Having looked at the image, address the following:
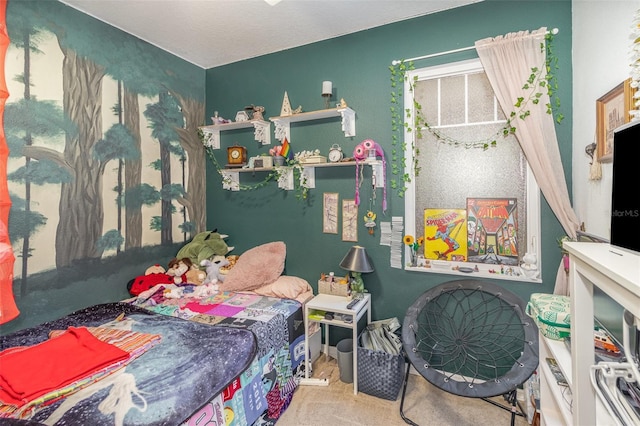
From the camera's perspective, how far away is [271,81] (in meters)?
3.07

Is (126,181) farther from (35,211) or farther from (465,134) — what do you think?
(465,134)

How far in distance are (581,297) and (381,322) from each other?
1.64 m

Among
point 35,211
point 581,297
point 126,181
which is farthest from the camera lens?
point 126,181

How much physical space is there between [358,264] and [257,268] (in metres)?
0.95

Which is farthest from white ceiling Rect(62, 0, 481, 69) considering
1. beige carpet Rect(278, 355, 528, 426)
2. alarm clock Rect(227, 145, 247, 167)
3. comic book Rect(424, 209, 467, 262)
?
beige carpet Rect(278, 355, 528, 426)

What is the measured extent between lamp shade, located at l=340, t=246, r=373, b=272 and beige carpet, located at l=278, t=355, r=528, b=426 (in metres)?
0.91

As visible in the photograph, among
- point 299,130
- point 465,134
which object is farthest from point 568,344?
point 299,130

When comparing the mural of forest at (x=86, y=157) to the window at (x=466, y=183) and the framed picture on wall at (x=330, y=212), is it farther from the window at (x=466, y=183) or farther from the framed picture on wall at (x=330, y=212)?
the window at (x=466, y=183)

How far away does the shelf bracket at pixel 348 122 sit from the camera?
257 cm

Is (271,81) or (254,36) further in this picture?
(271,81)

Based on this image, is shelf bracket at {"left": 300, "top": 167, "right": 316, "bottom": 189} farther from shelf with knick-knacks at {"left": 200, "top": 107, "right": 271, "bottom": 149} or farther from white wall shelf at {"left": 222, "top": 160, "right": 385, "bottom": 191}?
shelf with knick-knacks at {"left": 200, "top": 107, "right": 271, "bottom": 149}

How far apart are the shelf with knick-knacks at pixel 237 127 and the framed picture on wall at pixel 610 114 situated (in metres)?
2.54

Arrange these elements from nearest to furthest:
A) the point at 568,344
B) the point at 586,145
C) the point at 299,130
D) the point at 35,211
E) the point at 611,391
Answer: the point at 611,391, the point at 568,344, the point at 586,145, the point at 35,211, the point at 299,130

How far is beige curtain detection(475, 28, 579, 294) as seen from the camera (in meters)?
2.01
